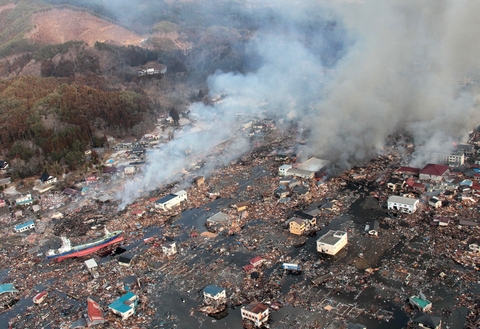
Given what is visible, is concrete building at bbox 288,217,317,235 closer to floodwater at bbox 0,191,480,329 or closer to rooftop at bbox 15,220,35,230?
floodwater at bbox 0,191,480,329

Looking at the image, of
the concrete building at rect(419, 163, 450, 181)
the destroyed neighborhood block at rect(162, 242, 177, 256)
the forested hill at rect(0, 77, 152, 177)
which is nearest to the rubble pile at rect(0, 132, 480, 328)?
the destroyed neighborhood block at rect(162, 242, 177, 256)

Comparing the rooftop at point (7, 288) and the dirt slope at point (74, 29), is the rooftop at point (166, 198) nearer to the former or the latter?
the rooftop at point (7, 288)

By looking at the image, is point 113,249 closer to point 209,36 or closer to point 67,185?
point 67,185

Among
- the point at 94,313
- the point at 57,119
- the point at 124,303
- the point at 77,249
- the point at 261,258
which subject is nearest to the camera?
the point at 94,313

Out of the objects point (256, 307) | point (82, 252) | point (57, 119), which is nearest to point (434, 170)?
point (256, 307)

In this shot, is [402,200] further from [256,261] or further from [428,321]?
[428,321]

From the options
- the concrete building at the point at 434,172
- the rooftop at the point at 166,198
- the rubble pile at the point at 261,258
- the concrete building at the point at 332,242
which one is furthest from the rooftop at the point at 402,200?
the rooftop at the point at 166,198
